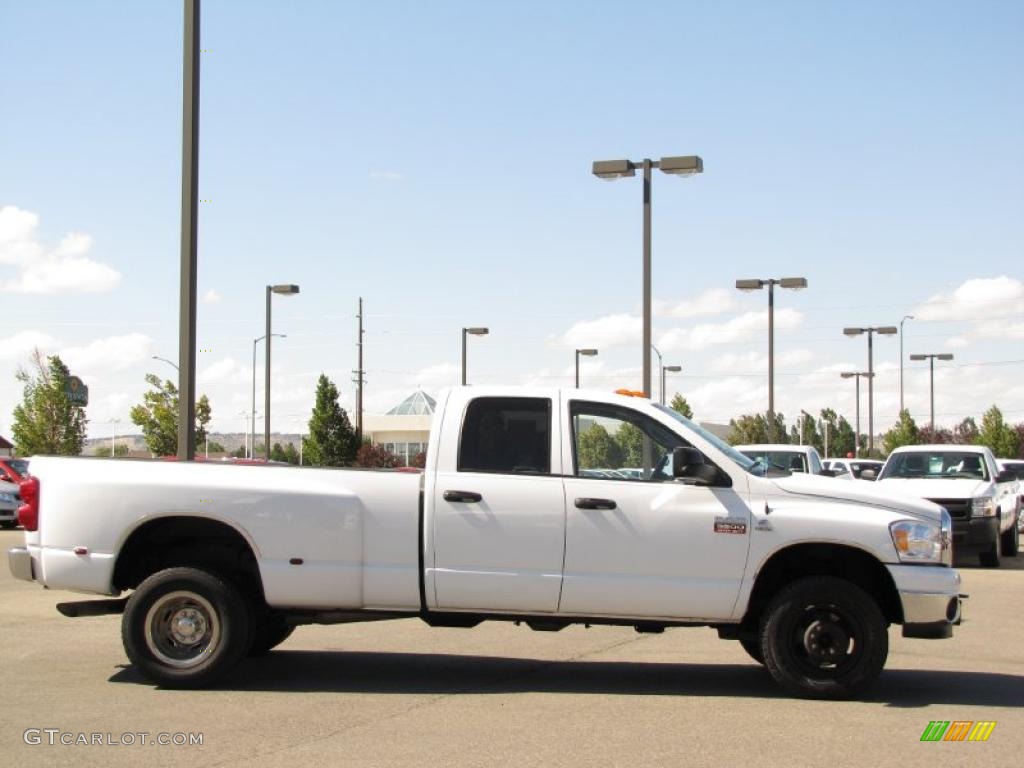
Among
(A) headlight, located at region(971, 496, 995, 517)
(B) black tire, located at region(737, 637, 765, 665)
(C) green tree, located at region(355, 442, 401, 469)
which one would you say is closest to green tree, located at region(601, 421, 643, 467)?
(B) black tire, located at region(737, 637, 765, 665)

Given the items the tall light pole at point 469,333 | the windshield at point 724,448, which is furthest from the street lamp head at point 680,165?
the tall light pole at point 469,333

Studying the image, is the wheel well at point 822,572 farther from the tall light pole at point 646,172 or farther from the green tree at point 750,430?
the green tree at point 750,430

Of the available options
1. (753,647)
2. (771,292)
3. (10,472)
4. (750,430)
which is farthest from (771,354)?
(750,430)

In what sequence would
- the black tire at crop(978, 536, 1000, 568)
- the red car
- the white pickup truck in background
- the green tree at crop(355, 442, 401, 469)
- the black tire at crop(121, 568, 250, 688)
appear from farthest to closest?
the green tree at crop(355, 442, 401, 469) < the red car < the black tire at crop(978, 536, 1000, 568) < the white pickup truck in background < the black tire at crop(121, 568, 250, 688)

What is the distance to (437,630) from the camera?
12109mm

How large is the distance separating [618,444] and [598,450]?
6.5 inches

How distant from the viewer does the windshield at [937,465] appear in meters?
21.4

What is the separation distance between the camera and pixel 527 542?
877cm

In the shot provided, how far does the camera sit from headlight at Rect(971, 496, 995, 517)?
65.2ft

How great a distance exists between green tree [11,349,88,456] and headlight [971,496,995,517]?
4874cm

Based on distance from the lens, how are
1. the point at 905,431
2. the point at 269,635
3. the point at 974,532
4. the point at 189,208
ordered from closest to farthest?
1. the point at 269,635
2. the point at 189,208
3. the point at 974,532
4. the point at 905,431

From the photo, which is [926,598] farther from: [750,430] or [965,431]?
A: [965,431]

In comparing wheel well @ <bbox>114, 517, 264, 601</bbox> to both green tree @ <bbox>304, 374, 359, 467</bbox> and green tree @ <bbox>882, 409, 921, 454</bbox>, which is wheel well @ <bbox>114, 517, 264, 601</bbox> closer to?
green tree @ <bbox>304, 374, 359, 467</bbox>

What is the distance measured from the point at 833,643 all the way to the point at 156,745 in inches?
171
